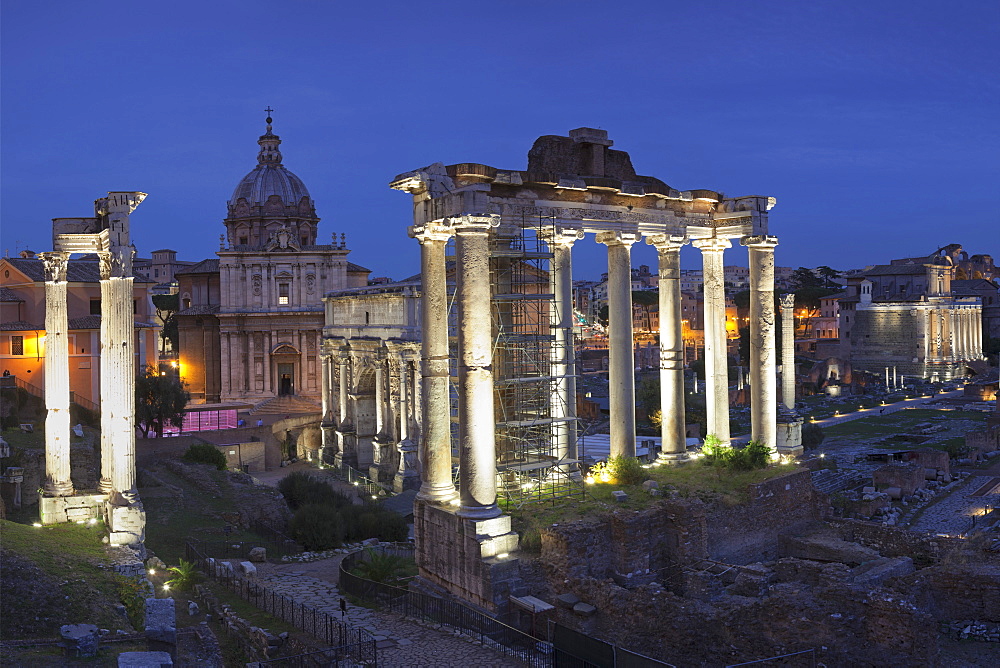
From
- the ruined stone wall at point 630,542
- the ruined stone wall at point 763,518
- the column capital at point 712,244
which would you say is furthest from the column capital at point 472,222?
the column capital at point 712,244

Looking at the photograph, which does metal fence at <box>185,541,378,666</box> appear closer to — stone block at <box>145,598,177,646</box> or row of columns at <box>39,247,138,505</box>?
stone block at <box>145,598,177,646</box>

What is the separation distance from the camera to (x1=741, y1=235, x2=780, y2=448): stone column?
63.2ft

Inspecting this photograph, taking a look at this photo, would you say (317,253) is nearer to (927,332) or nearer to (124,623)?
(124,623)

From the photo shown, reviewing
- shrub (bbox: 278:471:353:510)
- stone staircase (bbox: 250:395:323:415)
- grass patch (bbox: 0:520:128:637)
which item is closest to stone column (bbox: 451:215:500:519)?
grass patch (bbox: 0:520:128:637)

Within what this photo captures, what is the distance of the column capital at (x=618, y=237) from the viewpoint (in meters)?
17.8

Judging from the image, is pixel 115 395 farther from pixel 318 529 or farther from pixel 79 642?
pixel 79 642

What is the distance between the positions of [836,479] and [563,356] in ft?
49.4

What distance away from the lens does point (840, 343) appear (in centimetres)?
9369

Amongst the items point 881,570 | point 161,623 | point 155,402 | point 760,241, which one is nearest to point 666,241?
point 760,241

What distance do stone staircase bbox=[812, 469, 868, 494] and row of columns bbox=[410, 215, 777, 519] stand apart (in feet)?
30.2

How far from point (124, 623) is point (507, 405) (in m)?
7.98

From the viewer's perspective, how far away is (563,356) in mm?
17672

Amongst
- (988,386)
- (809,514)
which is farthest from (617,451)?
(988,386)

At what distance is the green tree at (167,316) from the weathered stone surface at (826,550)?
168 ft
